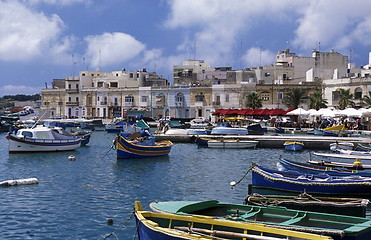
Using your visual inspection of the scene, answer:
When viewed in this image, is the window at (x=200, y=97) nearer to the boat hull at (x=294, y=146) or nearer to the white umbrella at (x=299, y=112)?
the white umbrella at (x=299, y=112)

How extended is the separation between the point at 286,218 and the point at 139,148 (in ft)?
76.9

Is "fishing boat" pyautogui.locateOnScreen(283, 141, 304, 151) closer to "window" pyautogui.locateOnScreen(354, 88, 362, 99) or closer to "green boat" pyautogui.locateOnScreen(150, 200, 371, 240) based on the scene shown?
"green boat" pyautogui.locateOnScreen(150, 200, 371, 240)

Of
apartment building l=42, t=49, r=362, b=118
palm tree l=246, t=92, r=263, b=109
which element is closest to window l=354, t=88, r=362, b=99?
apartment building l=42, t=49, r=362, b=118

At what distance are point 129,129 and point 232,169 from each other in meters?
33.4

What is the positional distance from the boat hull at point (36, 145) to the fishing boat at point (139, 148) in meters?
7.45

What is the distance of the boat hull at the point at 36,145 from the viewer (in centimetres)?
4084

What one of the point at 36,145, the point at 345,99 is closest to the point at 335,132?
the point at 345,99

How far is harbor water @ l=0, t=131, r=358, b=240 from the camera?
1784cm

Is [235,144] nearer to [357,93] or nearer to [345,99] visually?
[345,99]

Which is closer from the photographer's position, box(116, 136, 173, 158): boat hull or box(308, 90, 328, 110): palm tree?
box(116, 136, 173, 158): boat hull

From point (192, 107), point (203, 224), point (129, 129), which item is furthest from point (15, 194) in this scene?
point (192, 107)

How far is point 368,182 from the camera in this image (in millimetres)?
20859

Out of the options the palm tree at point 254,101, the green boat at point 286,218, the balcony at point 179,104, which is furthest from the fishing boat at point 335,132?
the green boat at point 286,218

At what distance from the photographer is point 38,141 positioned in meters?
41.4
